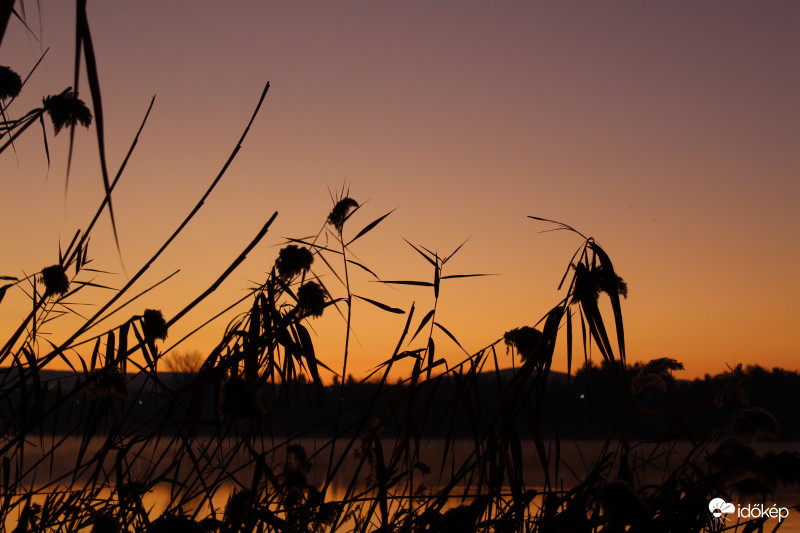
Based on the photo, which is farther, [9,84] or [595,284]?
[595,284]

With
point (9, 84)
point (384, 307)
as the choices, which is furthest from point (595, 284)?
point (9, 84)

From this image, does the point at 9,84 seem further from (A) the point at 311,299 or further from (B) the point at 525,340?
(B) the point at 525,340

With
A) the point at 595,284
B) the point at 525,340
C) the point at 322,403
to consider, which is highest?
the point at 595,284

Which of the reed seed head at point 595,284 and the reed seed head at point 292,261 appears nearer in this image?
the reed seed head at point 595,284

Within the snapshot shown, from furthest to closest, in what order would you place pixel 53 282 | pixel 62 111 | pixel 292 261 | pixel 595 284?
pixel 292 261 → pixel 53 282 → pixel 595 284 → pixel 62 111

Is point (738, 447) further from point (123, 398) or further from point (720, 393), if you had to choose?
point (123, 398)

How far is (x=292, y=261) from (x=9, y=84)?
975 millimetres

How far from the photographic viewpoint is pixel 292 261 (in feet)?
7.98

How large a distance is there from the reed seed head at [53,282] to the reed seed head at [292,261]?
69cm

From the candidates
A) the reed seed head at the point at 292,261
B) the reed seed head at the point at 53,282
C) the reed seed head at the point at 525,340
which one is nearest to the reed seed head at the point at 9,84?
the reed seed head at the point at 53,282

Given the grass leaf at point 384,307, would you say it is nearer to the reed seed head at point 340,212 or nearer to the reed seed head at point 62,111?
the reed seed head at point 340,212

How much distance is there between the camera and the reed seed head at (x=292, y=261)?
243 centimetres

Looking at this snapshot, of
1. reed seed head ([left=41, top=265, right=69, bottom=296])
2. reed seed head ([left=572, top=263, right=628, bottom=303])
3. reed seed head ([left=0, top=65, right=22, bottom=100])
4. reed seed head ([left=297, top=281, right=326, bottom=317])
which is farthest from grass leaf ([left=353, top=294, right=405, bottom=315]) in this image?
reed seed head ([left=0, top=65, right=22, bottom=100])

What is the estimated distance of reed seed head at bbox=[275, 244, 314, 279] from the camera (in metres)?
2.43
